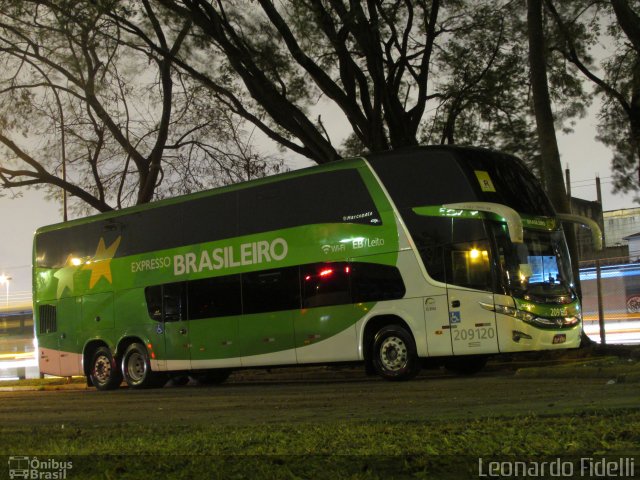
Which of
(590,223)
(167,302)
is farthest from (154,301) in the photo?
(590,223)

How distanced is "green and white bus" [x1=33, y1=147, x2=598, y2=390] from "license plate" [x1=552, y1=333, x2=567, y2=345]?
2 centimetres

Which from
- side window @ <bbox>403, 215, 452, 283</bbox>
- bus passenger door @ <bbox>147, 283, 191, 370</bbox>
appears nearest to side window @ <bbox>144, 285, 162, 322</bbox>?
bus passenger door @ <bbox>147, 283, 191, 370</bbox>

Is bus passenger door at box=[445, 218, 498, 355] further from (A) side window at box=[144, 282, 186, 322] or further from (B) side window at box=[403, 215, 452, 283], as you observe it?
(A) side window at box=[144, 282, 186, 322]

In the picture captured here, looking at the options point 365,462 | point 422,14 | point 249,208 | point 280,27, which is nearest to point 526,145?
point 422,14

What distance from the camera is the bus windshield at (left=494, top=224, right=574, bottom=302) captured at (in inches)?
549

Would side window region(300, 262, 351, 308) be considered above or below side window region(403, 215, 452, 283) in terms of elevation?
below

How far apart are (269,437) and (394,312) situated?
26.3 ft

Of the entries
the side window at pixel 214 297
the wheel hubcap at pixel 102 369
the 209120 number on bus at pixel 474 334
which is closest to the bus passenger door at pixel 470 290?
the 209120 number on bus at pixel 474 334

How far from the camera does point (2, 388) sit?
23797 millimetres

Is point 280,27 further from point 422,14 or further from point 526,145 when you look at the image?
point 526,145

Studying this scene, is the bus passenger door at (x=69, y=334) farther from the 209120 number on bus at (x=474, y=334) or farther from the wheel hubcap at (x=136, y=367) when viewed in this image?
the 209120 number on bus at (x=474, y=334)

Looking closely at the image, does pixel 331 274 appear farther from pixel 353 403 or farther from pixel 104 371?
pixel 104 371

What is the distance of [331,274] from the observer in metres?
15.8

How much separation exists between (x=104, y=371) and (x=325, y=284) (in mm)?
6897
